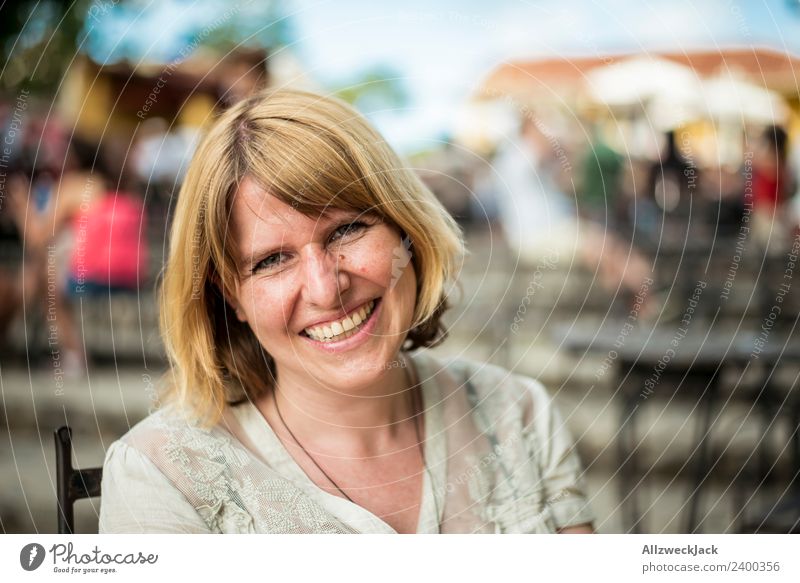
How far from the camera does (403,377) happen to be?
1071 mm

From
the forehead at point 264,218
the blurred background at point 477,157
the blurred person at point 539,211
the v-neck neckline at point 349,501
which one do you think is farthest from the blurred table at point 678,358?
the forehead at point 264,218

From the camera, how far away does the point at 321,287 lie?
3.01 ft

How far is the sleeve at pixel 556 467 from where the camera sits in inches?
41.9

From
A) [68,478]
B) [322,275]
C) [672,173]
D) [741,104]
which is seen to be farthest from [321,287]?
[741,104]

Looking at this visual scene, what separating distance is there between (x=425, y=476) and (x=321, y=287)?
11.0 inches

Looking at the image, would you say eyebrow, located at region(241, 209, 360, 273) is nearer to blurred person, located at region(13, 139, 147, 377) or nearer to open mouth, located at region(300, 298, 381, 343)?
open mouth, located at region(300, 298, 381, 343)

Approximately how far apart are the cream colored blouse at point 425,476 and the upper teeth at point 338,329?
5.2 inches

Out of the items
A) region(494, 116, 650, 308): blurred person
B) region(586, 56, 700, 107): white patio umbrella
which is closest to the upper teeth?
region(494, 116, 650, 308): blurred person

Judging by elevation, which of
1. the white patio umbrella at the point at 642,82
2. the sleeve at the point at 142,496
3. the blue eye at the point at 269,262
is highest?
the white patio umbrella at the point at 642,82

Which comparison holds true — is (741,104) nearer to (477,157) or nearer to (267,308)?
(477,157)

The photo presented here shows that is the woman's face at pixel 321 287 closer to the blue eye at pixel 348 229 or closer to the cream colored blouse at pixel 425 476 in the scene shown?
the blue eye at pixel 348 229

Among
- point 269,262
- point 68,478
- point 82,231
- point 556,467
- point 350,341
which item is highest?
point 82,231

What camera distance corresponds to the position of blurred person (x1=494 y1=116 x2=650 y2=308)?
1.28m

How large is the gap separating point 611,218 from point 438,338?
42 centimetres
